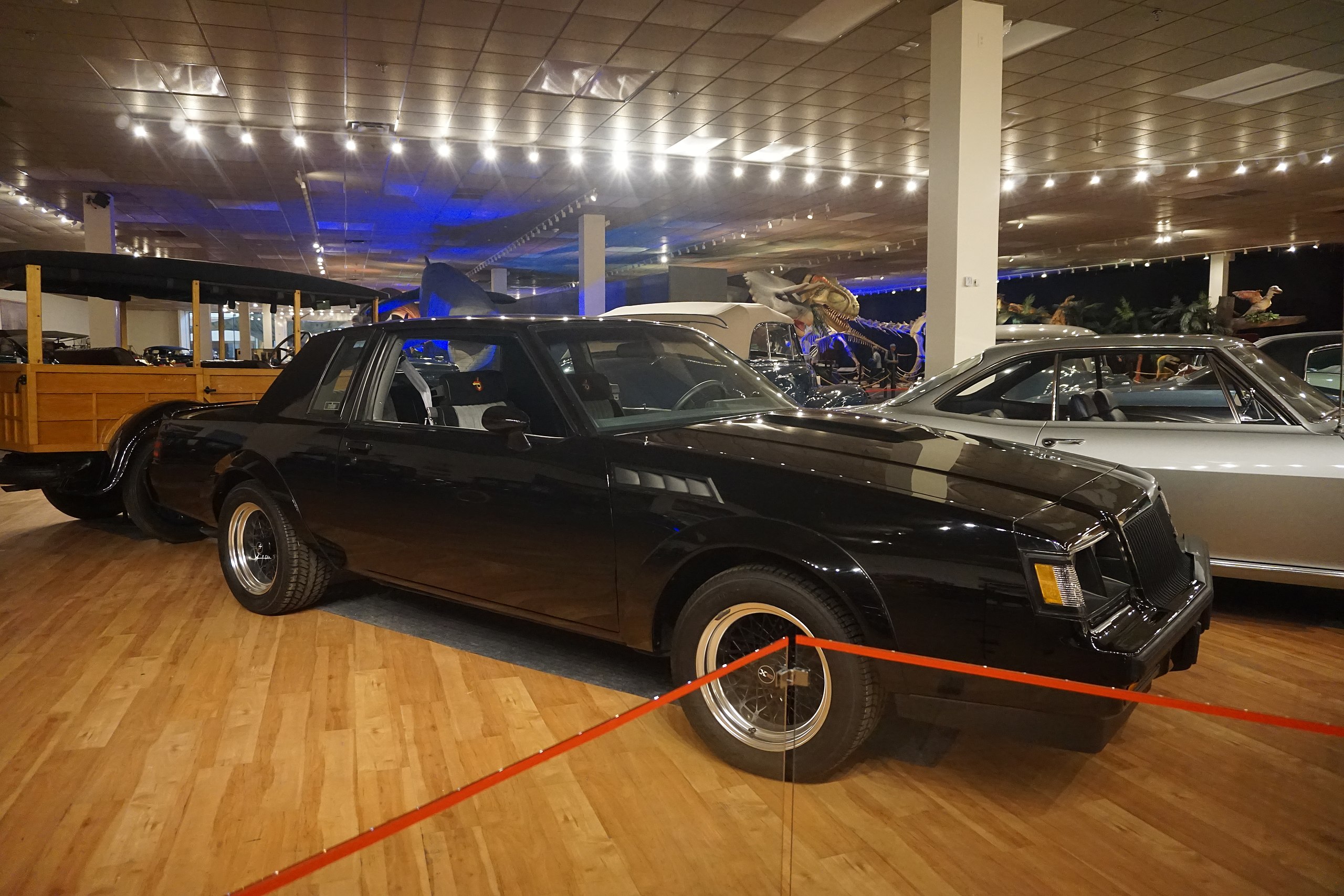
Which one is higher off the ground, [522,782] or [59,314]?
[59,314]

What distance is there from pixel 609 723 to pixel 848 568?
1.07 m

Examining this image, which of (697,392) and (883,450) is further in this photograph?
(697,392)

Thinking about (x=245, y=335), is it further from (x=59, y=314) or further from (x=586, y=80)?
(x=586, y=80)

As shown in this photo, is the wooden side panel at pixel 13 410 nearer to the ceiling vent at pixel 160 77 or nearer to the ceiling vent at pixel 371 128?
the ceiling vent at pixel 160 77

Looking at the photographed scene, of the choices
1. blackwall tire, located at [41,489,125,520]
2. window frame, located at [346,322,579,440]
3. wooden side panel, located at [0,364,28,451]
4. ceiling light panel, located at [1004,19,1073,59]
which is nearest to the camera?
window frame, located at [346,322,579,440]

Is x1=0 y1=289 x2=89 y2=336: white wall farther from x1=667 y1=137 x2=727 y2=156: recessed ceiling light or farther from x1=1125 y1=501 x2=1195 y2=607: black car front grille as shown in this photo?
A: x1=1125 y1=501 x2=1195 y2=607: black car front grille

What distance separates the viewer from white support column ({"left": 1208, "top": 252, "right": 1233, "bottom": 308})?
950 inches

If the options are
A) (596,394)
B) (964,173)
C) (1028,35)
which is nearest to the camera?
(596,394)

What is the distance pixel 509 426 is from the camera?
2965mm

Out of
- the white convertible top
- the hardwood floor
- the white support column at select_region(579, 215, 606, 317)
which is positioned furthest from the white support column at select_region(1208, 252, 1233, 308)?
the hardwood floor

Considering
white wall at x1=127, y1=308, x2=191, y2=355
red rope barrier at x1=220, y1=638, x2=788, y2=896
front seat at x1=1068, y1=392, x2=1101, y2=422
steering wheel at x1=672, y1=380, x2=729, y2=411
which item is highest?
white wall at x1=127, y1=308, x2=191, y2=355

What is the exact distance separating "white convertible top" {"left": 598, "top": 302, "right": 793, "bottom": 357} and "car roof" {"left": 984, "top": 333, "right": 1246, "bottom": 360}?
258 inches

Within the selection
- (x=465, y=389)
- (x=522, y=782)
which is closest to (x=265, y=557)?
(x=465, y=389)

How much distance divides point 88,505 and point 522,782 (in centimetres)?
674
